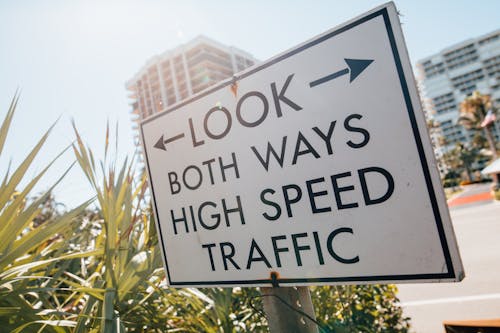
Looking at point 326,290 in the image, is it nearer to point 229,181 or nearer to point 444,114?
point 229,181

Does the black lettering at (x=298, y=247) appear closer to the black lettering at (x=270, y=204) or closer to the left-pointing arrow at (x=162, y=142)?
the black lettering at (x=270, y=204)

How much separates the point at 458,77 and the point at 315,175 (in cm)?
9557

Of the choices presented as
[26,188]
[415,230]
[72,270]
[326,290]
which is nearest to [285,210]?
[415,230]

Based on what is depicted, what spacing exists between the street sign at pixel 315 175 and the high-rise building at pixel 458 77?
265 feet

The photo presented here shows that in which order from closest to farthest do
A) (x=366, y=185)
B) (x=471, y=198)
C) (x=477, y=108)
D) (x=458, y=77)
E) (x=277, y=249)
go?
1. (x=366, y=185)
2. (x=277, y=249)
3. (x=471, y=198)
4. (x=477, y=108)
5. (x=458, y=77)

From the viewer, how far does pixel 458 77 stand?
→ 252ft

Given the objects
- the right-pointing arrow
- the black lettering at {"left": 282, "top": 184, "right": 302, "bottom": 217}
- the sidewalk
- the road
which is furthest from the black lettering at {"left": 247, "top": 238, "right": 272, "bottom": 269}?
the sidewalk

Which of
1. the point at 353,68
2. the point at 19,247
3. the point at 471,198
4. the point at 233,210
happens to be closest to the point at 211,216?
the point at 233,210

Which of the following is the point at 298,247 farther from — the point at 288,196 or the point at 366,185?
the point at 366,185

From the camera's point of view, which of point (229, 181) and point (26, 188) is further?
point (26, 188)

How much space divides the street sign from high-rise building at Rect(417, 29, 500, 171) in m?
80.8

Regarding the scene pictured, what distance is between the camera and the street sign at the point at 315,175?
66cm

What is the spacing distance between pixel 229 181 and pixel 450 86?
9549cm

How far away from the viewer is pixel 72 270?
185cm
